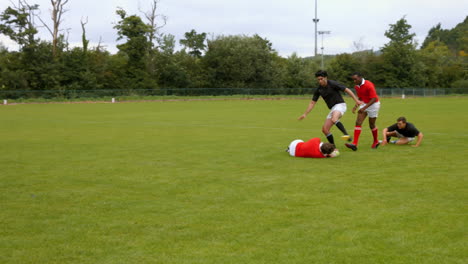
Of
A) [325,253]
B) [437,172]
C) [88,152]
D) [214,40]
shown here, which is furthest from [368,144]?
[214,40]

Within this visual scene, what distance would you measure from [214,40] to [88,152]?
62019mm

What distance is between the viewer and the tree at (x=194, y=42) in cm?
8625

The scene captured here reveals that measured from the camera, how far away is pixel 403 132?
12.3m

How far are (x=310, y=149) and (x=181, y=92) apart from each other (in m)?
52.5

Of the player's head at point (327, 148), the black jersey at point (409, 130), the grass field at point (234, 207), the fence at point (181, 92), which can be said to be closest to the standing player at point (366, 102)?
the grass field at point (234, 207)

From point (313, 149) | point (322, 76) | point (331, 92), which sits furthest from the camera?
point (331, 92)

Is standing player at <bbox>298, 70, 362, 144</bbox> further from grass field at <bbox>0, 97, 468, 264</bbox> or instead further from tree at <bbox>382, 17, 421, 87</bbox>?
tree at <bbox>382, 17, 421, 87</bbox>

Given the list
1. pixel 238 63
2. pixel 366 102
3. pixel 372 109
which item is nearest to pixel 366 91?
pixel 366 102

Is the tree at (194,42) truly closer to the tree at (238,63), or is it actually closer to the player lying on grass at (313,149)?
the tree at (238,63)

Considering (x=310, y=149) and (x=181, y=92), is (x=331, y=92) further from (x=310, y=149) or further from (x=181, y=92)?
(x=181, y=92)

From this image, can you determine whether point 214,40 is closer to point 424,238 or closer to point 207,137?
point 207,137

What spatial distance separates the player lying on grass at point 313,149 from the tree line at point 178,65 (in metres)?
52.0

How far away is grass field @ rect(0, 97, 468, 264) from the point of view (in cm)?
453

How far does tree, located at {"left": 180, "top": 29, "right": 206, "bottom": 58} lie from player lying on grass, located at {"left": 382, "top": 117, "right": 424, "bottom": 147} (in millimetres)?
74975
